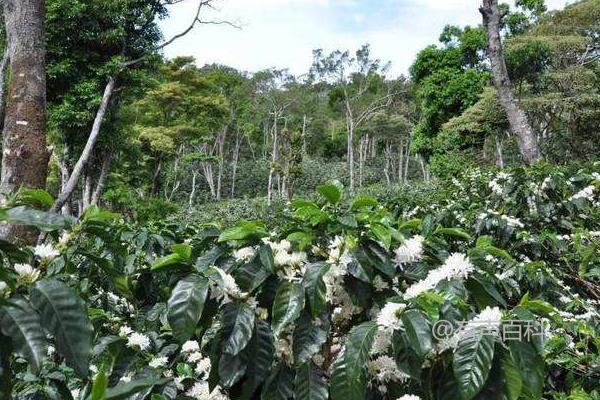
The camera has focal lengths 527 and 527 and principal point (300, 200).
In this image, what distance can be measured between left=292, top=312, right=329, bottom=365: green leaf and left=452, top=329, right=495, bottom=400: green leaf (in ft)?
1.07

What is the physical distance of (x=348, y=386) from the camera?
1.08 meters

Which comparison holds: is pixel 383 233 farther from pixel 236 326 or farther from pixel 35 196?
pixel 35 196

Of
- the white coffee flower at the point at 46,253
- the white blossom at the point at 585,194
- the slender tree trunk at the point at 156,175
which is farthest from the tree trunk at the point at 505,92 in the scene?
the slender tree trunk at the point at 156,175

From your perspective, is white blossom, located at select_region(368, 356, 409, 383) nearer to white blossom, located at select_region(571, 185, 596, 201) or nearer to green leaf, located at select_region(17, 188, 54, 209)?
green leaf, located at select_region(17, 188, 54, 209)

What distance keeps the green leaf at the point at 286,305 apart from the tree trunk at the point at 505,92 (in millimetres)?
6016

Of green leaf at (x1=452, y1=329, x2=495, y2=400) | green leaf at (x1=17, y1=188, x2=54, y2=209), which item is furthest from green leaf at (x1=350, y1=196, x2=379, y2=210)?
green leaf at (x1=17, y1=188, x2=54, y2=209)

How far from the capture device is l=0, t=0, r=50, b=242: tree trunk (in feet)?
12.3

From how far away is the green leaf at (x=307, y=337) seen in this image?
47.9 inches

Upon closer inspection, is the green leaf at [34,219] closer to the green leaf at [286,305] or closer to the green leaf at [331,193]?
the green leaf at [286,305]

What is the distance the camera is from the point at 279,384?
1265mm

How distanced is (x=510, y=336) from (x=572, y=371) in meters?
0.90

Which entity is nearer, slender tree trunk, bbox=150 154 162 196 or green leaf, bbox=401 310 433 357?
green leaf, bbox=401 310 433 357

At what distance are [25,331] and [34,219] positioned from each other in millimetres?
252

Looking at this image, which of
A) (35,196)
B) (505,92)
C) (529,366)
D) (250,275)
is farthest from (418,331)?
(505,92)
